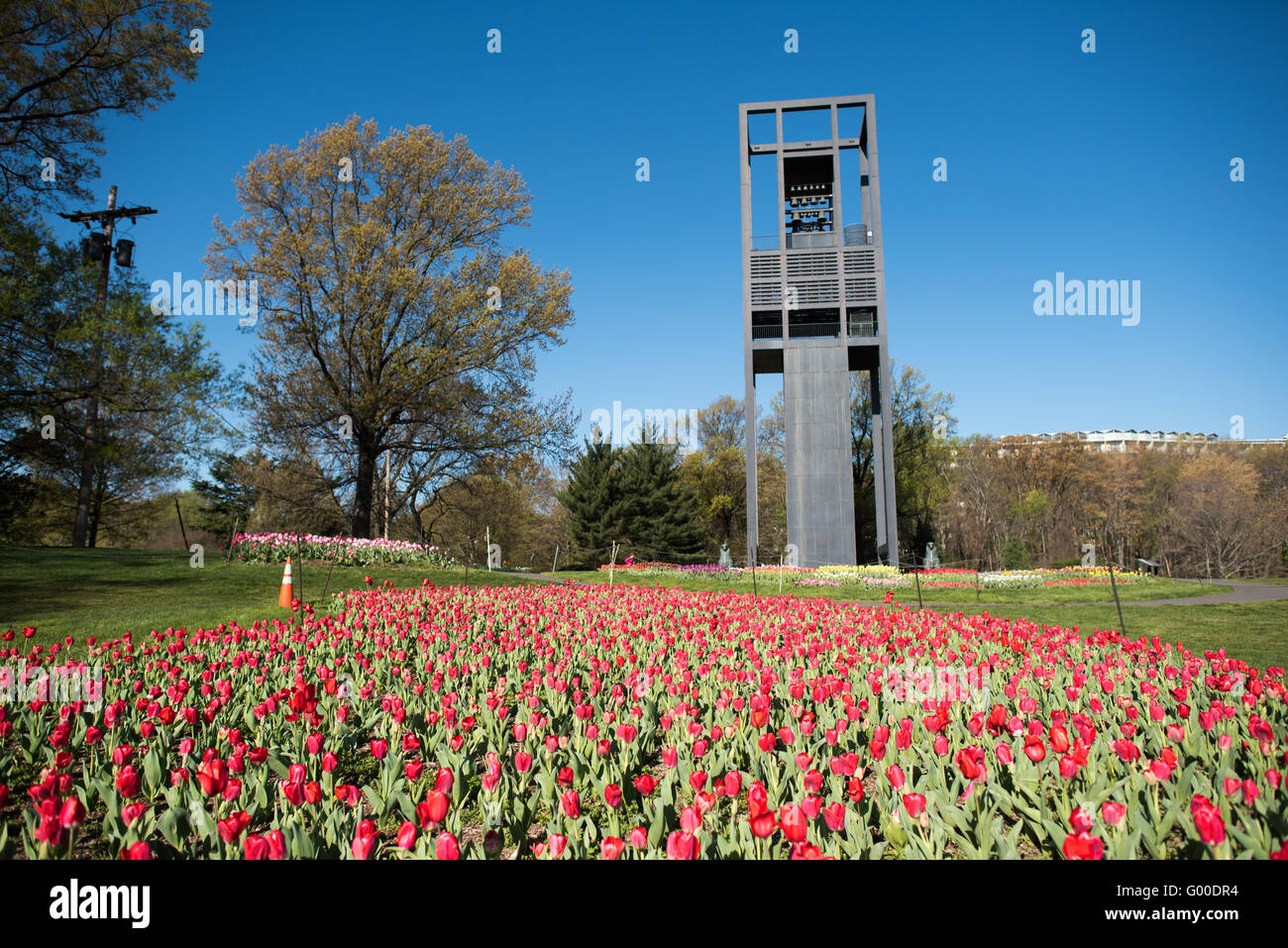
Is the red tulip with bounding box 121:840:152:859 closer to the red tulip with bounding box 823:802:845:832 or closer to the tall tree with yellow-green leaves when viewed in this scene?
the red tulip with bounding box 823:802:845:832

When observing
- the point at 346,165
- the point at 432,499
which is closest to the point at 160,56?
the point at 346,165

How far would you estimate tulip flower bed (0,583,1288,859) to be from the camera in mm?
2250

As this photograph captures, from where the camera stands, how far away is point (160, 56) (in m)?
14.8

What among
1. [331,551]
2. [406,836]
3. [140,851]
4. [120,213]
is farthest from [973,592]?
[120,213]

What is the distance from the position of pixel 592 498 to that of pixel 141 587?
22.6 metres

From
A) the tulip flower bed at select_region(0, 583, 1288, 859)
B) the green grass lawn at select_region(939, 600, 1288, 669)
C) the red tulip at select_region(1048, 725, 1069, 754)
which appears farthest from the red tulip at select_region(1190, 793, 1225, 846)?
the green grass lawn at select_region(939, 600, 1288, 669)

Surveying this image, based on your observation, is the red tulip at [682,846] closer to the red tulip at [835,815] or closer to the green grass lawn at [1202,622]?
the red tulip at [835,815]

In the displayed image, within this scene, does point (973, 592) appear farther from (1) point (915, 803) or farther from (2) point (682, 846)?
(2) point (682, 846)

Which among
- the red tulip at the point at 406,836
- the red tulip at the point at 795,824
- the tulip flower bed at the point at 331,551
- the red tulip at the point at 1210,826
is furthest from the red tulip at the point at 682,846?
the tulip flower bed at the point at 331,551

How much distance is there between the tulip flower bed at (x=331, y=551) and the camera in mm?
15102

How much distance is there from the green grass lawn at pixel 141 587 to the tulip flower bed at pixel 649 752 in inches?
80.2

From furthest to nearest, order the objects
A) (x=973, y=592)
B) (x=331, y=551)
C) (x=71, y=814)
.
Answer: (x=331, y=551) → (x=973, y=592) → (x=71, y=814)

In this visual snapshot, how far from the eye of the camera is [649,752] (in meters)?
3.67

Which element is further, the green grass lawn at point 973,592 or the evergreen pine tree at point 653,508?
the evergreen pine tree at point 653,508
